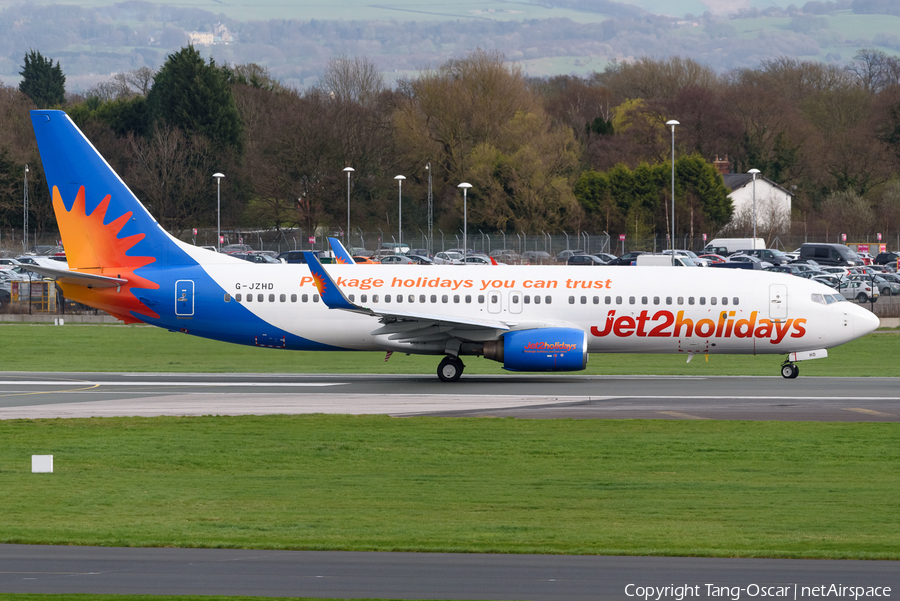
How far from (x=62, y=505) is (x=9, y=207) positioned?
323 ft

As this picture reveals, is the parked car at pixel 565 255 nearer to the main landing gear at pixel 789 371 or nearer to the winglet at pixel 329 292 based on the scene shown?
the main landing gear at pixel 789 371

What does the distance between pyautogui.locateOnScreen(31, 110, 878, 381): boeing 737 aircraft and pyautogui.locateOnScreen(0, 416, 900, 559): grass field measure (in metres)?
8.25

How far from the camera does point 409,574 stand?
11.9 m

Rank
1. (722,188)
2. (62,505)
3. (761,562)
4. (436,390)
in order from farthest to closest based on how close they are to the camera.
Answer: (722,188), (436,390), (62,505), (761,562)

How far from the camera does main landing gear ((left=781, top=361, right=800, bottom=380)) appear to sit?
33.3 metres

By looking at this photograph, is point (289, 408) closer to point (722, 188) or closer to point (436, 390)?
point (436, 390)

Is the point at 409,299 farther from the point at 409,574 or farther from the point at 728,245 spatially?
the point at 728,245

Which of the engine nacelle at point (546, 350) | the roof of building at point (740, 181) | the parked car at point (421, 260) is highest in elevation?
the roof of building at point (740, 181)

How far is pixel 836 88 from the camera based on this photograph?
13288 centimetres

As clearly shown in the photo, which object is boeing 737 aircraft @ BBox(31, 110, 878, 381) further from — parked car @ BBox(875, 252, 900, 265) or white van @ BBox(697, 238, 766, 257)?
white van @ BBox(697, 238, 766, 257)

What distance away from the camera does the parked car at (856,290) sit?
63125 millimetres

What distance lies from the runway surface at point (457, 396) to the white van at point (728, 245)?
6118 cm

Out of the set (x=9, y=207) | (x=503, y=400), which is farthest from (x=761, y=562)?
(x=9, y=207)

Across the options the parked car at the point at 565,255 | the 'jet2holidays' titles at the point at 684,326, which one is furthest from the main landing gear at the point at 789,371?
the parked car at the point at 565,255
